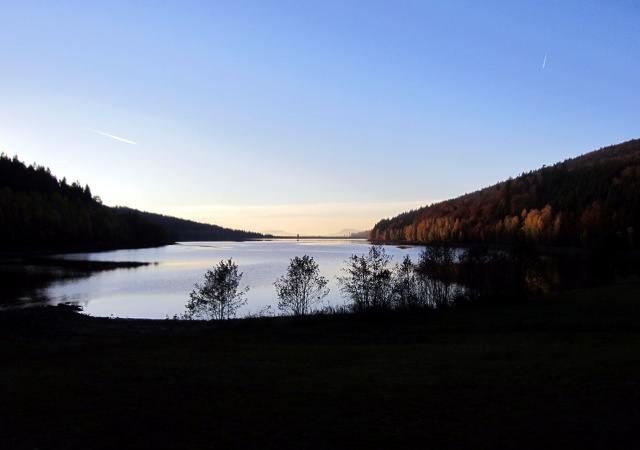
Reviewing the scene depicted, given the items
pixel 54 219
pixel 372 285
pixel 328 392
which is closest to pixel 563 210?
pixel 372 285

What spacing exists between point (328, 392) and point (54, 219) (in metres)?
134

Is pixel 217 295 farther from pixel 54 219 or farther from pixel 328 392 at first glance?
pixel 54 219

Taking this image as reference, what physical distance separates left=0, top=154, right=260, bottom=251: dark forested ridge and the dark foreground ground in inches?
4305

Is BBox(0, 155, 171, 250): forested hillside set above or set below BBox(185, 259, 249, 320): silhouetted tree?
above

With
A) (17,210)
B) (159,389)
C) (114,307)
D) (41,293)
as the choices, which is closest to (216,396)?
(159,389)

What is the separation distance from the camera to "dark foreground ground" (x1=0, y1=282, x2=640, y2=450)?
30.0 ft

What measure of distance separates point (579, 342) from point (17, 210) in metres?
129

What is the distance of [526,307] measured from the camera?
111ft

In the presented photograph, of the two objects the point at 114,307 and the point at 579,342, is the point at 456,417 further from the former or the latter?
the point at 114,307

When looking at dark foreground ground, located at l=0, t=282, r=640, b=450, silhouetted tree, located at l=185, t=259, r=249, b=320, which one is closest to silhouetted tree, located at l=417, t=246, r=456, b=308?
silhouetted tree, located at l=185, t=259, r=249, b=320

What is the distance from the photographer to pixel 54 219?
5098 inches

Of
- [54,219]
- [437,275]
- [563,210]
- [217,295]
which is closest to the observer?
[217,295]

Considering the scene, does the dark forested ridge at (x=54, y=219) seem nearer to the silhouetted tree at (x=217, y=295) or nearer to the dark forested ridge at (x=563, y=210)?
the dark forested ridge at (x=563, y=210)

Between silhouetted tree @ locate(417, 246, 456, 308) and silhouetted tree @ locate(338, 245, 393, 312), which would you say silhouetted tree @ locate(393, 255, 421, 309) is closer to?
silhouetted tree @ locate(338, 245, 393, 312)
